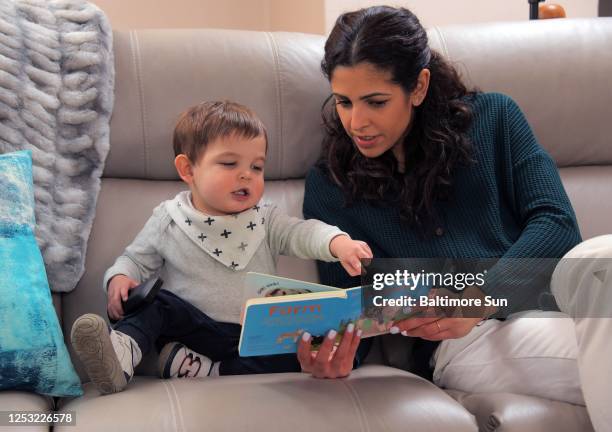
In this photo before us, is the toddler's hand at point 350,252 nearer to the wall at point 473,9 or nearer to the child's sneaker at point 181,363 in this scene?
the child's sneaker at point 181,363

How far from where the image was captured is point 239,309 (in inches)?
64.8

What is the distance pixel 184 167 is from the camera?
1.71 metres

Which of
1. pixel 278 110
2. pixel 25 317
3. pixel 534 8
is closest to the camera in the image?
pixel 25 317

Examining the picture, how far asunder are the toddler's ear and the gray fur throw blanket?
0.20 meters

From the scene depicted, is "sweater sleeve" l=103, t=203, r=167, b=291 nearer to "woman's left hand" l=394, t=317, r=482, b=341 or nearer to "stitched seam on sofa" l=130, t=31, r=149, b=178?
"stitched seam on sofa" l=130, t=31, r=149, b=178

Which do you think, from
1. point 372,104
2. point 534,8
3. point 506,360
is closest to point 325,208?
point 372,104

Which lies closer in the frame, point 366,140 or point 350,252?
point 350,252

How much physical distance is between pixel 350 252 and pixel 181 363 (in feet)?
1.24

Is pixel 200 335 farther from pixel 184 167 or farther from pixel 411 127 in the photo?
pixel 411 127

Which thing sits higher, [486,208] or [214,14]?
[214,14]

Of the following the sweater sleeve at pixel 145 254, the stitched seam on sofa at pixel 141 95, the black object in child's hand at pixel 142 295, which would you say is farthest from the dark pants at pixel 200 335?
the stitched seam on sofa at pixel 141 95

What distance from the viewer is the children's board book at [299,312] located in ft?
4.38

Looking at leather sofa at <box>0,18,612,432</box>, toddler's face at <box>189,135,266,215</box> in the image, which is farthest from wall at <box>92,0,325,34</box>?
toddler's face at <box>189,135,266,215</box>

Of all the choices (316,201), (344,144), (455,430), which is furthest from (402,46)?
(455,430)
